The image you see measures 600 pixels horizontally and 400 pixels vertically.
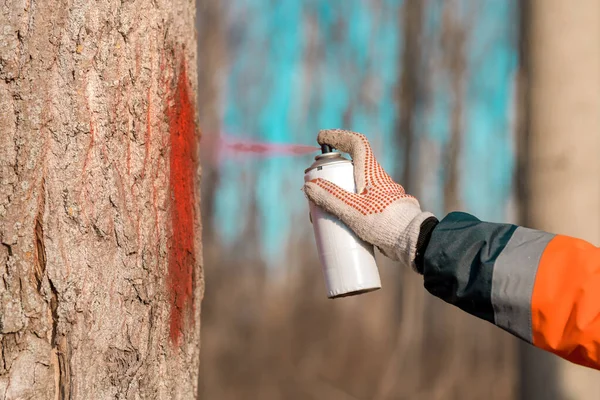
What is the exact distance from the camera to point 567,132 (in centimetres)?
308

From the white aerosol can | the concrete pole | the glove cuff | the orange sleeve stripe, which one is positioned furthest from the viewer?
the concrete pole

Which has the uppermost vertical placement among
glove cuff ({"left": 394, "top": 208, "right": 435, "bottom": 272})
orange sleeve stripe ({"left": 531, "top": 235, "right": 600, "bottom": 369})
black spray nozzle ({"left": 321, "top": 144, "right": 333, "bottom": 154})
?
black spray nozzle ({"left": 321, "top": 144, "right": 333, "bottom": 154})

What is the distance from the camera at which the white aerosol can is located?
162 centimetres

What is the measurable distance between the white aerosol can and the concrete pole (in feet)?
5.93

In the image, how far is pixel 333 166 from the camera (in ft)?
5.43

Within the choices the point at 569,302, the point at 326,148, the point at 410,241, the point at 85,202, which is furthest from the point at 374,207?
the point at 85,202

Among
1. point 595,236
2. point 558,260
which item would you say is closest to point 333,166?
point 558,260

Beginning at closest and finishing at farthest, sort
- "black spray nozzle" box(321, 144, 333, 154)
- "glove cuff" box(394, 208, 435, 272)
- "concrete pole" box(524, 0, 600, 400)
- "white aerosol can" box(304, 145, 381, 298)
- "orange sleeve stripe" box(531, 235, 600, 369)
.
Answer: "orange sleeve stripe" box(531, 235, 600, 369), "glove cuff" box(394, 208, 435, 272), "white aerosol can" box(304, 145, 381, 298), "black spray nozzle" box(321, 144, 333, 154), "concrete pole" box(524, 0, 600, 400)

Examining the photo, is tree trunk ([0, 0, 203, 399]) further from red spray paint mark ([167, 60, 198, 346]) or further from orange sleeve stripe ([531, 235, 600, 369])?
orange sleeve stripe ([531, 235, 600, 369])

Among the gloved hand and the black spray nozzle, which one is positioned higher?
the black spray nozzle

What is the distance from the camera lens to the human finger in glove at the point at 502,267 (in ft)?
4.34

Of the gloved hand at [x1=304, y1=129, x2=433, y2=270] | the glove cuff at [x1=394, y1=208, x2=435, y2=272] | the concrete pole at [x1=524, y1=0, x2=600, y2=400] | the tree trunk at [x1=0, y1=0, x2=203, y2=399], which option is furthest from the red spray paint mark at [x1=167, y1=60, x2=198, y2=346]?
the concrete pole at [x1=524, y1=0, x2=600, y2=400]

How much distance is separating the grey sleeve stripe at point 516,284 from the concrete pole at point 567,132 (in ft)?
5.98

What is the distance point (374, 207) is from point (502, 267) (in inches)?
14.0
